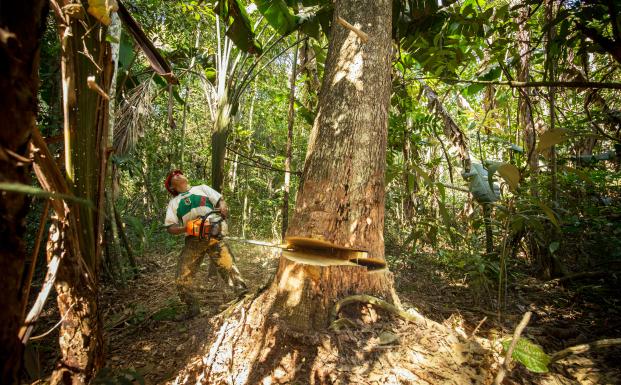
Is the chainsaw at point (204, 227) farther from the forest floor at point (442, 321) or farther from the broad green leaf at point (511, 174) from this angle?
the broad green leaf at point (511, 174)

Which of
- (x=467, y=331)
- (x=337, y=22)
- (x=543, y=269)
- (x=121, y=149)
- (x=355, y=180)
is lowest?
(x=467, y=331)

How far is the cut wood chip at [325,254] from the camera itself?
188 centimetres

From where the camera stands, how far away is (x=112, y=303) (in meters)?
3.66

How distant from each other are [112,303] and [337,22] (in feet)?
13.1

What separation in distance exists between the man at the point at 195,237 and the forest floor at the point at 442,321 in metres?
0.35

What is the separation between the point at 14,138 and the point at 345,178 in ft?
5.31

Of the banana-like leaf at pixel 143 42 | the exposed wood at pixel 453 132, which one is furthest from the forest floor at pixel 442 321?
the exposed wood at pixel 453 132

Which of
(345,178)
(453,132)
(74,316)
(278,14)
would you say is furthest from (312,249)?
(453,132)

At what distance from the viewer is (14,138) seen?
60 cm

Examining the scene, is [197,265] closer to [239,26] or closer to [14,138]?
[14,138]

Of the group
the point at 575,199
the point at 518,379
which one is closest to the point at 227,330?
the point at 518,379

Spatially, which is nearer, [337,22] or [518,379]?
[518,379]

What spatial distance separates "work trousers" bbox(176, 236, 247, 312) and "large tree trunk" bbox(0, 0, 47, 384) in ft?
9.66

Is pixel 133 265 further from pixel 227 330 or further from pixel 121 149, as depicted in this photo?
pixel 227 330
